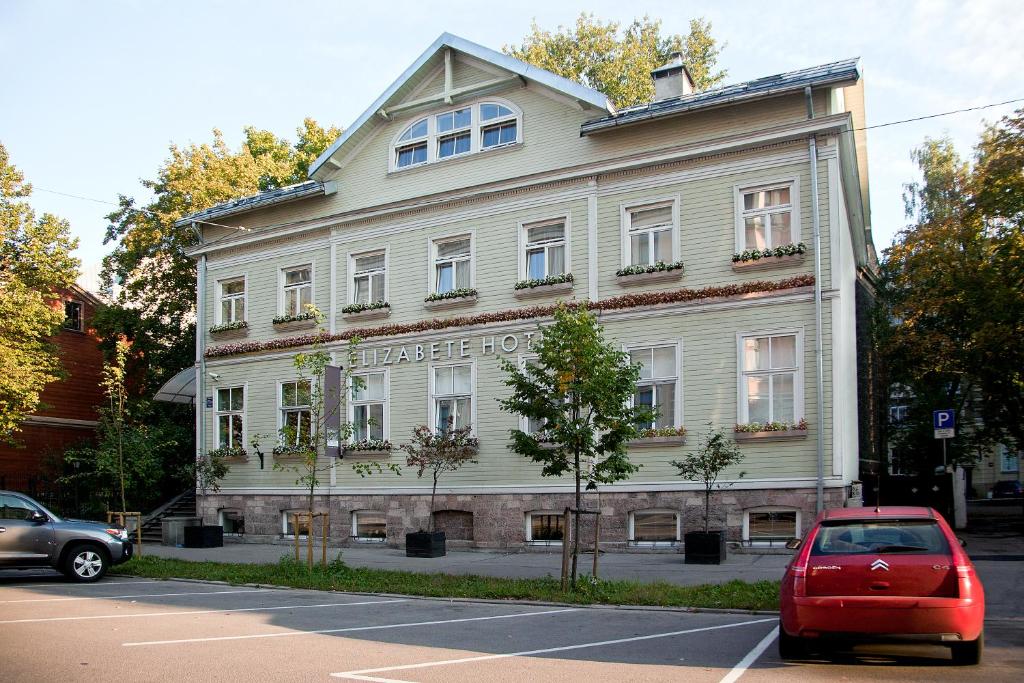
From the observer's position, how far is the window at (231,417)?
28.7 m

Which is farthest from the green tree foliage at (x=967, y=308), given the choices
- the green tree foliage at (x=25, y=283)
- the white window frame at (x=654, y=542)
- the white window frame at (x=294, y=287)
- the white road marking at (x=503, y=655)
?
the green tree foliage at (x=25, y=283)

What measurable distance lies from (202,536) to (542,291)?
11.2 meters

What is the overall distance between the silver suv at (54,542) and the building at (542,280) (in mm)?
7838

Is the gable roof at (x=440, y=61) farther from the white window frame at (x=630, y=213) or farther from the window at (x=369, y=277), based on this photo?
the window at (x=369, y=277)

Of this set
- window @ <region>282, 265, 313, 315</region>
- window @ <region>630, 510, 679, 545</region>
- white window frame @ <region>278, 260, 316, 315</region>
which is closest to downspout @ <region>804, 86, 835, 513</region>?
window @ <region>630, 510, 679, 545</region>

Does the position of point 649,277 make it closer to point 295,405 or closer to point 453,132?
point 453,132

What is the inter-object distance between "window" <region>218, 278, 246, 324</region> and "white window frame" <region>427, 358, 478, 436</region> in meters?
7.73

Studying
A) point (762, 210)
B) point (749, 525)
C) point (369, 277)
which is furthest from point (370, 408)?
point (762, 210)

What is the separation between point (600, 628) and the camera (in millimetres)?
11961

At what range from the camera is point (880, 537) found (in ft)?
29.7

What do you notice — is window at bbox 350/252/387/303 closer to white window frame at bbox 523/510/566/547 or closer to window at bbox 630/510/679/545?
white window frame at bbox 523/510/566/547

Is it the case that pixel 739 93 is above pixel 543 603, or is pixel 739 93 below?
above

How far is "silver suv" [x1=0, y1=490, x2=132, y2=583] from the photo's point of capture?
17750mm

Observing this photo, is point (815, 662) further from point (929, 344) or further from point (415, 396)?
point (929, 344)
